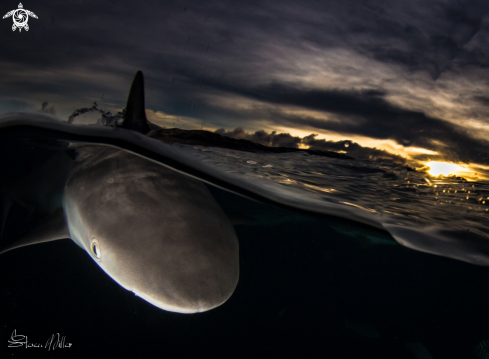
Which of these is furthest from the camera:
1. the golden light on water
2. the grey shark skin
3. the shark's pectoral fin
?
the golden light on water

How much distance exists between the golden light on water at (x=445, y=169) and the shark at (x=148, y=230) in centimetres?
642

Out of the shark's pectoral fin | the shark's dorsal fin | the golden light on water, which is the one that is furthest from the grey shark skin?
the golden light on water

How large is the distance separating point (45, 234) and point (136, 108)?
2.50 m

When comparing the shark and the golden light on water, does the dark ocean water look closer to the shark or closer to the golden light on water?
the golden light on water

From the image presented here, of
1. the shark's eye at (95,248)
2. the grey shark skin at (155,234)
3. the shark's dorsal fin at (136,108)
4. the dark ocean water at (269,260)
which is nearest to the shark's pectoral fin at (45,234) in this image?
the grey shark skin at (155,234)

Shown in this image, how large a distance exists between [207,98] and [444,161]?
6054mm

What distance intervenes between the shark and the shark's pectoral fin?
0.04ft

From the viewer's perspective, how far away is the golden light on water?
635cm

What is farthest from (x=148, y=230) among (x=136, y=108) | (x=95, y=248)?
(x=136, y=108)

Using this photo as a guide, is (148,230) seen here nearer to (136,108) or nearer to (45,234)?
(45,234)

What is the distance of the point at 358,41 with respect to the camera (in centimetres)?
513

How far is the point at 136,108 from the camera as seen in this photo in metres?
4.64

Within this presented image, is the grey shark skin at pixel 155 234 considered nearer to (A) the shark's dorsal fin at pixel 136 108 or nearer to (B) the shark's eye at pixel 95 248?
(B) the shark's eye at pixel 95 248

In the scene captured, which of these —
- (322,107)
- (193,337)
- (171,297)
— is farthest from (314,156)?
(193,337)
